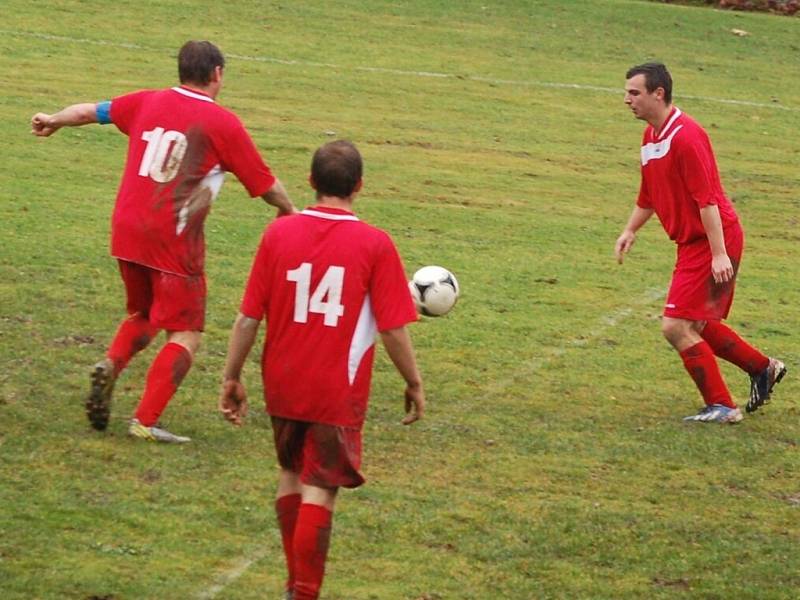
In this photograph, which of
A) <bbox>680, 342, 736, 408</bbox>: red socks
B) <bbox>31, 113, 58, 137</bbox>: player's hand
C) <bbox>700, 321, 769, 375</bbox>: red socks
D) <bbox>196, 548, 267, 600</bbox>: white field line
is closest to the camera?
<bbox>196, 548, 267, 600</bbox>: white field line

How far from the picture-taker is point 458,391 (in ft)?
36.1

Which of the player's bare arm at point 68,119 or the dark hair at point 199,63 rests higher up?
the dark hair at point 199,63

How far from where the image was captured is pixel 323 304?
6855 mm

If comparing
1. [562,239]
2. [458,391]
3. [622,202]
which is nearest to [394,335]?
[458,391]

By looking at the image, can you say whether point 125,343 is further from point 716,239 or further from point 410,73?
point 410,73

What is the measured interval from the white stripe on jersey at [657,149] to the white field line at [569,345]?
5.81 ft

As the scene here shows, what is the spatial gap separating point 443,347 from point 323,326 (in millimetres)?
5164

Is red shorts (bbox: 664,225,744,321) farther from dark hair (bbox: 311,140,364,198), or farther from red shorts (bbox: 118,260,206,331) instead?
dark hair (bbox: 311,140,364,198)

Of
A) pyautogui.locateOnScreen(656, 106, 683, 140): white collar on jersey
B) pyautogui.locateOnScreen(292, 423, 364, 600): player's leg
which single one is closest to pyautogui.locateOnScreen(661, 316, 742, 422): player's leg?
pyautogui.locateOnScreen(656, 106, 683, 140): white collar on jersey

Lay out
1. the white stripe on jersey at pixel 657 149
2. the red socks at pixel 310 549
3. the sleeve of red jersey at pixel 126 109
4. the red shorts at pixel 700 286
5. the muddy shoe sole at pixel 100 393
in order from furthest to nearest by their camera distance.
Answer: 1. the red shorts at pixel 700 286
2. the white stripe on jersey at pixel 657 149
3. the sleeve of red jersey at pixel 126 109
4. the muddy shoe sole at pixel 100 393
5. the red socks at pixel 310 549

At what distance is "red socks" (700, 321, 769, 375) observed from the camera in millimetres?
10797

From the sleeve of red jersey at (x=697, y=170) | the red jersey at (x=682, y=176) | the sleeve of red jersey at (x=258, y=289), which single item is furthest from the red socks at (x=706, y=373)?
the sleeve of red jersey at (x=258, y=289)

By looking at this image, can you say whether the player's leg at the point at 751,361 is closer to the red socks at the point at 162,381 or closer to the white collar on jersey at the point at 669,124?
the white collar on jersey at the point at 669,124

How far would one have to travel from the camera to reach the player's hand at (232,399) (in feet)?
23.3
